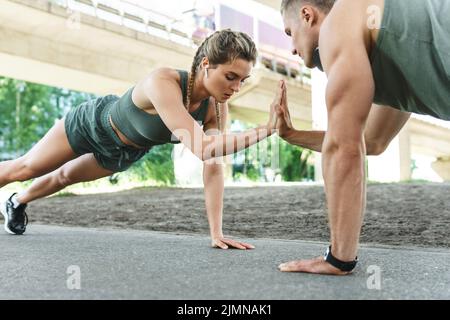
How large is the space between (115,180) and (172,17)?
409 cm

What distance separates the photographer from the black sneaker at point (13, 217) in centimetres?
298

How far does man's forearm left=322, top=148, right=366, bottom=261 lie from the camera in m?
1.52

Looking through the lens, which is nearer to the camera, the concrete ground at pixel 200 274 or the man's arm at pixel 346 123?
the concrete ground at pixel 200 274

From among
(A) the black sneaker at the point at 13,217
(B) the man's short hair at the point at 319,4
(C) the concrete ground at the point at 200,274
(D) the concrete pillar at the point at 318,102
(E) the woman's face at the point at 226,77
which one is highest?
(D) the concrete pillar at the point at 318,102

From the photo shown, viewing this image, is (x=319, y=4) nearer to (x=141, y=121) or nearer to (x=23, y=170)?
(x=141, y=121)

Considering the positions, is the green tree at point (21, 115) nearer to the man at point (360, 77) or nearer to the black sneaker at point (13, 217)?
the black sneaker at point (13, 217)

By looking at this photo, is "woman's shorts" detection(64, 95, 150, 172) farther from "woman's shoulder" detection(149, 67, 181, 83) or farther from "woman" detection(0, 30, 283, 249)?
"woman's shoulder" detection(149, 67, 181, 83)

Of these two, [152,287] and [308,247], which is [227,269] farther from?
[308,247]

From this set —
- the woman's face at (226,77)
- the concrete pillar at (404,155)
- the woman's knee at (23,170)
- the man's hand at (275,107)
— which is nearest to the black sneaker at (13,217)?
the woman's knee at (23,170)

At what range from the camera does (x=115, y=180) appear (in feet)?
34.2

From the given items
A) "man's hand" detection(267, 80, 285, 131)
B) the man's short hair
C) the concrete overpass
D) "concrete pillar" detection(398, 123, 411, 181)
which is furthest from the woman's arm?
"concrete pillar" detection(398, 123, 411, 181)

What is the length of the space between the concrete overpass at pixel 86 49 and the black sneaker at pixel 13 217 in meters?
6.36

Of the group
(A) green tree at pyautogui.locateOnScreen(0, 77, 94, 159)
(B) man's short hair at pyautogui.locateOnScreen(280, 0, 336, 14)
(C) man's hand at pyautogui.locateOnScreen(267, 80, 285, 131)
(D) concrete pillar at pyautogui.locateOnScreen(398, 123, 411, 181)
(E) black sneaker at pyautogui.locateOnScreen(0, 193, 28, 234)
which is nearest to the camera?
(B) man's short hair at pyautogui.locateOnScreen(280, 0, 336, 14)
